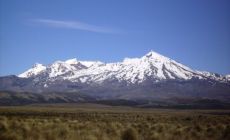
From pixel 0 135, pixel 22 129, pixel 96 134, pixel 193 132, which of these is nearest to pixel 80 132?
pixel 96 134

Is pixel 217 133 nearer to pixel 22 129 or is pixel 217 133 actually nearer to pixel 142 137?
pixel 142 137

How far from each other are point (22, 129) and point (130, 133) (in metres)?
5.75

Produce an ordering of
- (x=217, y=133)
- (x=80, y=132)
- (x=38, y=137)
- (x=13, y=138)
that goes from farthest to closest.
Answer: (x=217, y=133) < (x=80, y=132) < (x=38, y=137) < (x=13, y=138)

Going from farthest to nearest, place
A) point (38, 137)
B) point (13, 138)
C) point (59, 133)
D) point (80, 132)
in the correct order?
point (80, 132) < point (59, 133) < point (38, 137) < point (13, 138)

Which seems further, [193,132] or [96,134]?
[193,132]

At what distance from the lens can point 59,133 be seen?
74.0ft

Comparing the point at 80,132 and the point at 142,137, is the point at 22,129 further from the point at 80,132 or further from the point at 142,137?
the point at 142,137

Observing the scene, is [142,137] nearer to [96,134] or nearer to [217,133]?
[96,134]

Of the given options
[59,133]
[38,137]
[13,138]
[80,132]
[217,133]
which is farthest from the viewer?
[217,133]

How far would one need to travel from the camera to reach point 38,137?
2117 centimetres

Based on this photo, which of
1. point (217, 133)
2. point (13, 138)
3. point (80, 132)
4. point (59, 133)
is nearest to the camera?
point (13, 138)

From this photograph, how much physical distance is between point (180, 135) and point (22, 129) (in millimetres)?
8869

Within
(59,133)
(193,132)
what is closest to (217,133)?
(193,132)

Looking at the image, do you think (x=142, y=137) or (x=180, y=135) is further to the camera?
(x=180, y=135)
